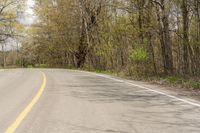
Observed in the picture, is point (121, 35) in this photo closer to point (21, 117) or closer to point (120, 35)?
point (120, 35)

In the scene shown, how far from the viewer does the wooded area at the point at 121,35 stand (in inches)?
1093

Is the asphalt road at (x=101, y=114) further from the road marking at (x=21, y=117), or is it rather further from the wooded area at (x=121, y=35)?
the wooded area at (x=121, y=35)

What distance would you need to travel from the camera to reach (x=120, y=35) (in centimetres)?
3647

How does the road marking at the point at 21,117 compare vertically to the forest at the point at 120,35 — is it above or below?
below

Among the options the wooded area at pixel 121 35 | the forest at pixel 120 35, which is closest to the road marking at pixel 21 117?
the forest at pixel 120 35

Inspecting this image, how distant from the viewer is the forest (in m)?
27.7

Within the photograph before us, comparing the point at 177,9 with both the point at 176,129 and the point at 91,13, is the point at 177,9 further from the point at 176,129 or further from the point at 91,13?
the point at 176,129

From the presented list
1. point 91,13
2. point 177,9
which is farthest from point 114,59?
point 177,9

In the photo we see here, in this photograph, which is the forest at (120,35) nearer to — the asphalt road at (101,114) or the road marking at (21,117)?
the asphalt road at (101,114)

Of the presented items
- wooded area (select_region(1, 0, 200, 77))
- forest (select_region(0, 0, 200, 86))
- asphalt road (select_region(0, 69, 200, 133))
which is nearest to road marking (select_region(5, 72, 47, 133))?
asphalt road (select_region(0, 69, 200, 133))

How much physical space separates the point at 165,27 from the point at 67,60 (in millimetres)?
44157

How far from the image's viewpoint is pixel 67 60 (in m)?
70.5

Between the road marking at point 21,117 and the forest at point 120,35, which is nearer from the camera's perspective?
the road marking at point 21,117

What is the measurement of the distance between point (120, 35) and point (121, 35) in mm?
505
